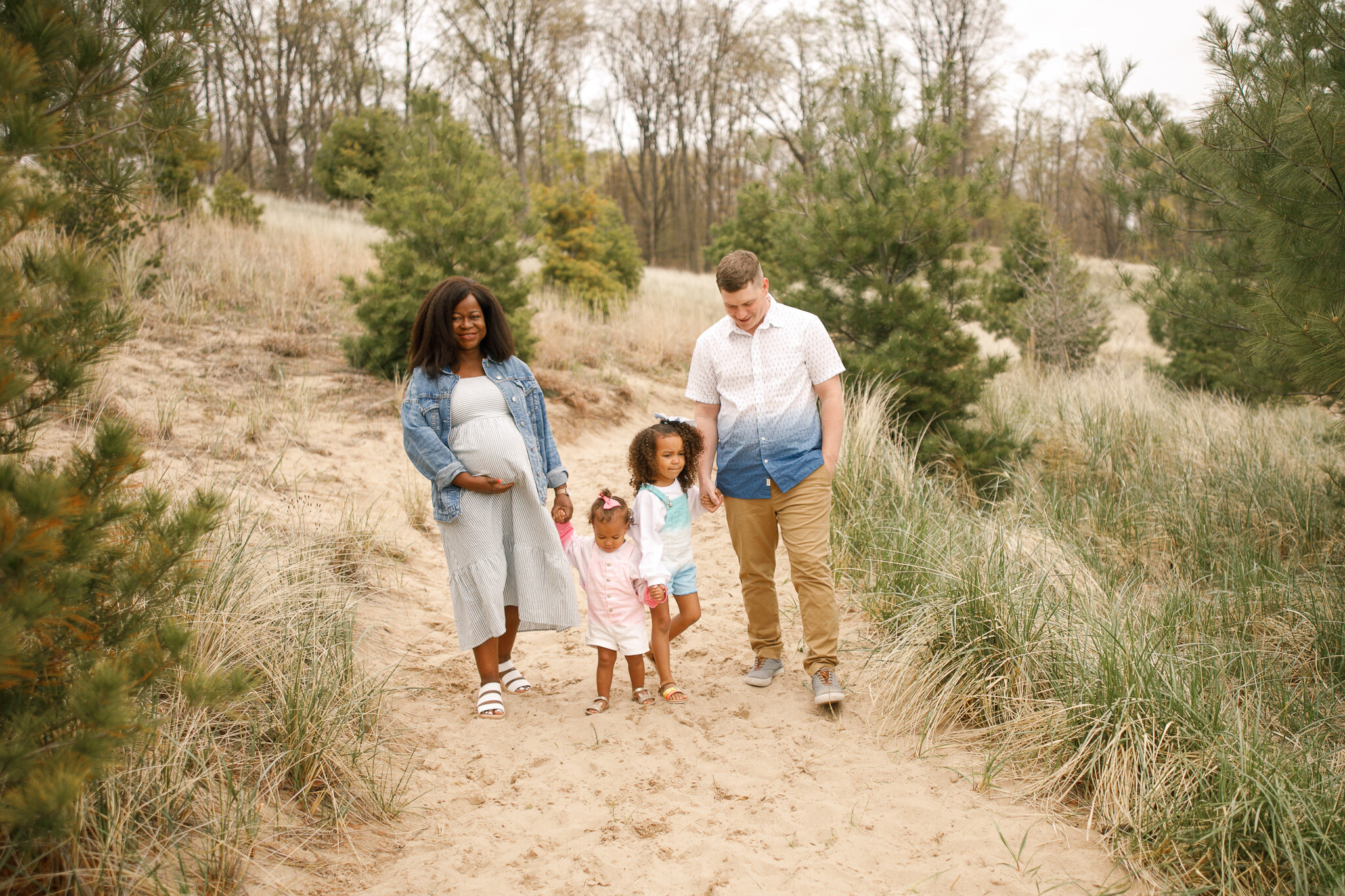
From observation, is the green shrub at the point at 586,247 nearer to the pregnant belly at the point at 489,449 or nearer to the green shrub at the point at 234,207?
the green shrub at the point at 234,207

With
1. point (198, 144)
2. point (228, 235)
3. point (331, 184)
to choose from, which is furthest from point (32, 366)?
point (331, 184)

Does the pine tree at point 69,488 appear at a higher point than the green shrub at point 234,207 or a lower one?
lower

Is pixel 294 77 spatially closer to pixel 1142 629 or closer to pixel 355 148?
pixel 355 148

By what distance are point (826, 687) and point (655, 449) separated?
131 centimetres

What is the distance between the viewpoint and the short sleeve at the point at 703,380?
405cm

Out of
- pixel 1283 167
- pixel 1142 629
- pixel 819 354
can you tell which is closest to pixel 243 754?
pixel 819 354

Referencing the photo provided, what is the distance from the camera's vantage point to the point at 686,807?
10.8 ft

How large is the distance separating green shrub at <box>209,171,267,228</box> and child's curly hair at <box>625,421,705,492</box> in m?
11.0

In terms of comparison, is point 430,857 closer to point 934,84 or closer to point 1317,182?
point 1317,182

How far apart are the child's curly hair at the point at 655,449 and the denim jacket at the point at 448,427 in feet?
1.05

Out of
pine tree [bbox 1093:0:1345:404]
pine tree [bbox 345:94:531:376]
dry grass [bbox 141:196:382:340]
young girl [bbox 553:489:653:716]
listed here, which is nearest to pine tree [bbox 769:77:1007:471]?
pine tree [bbox 1093:0:1345:404]

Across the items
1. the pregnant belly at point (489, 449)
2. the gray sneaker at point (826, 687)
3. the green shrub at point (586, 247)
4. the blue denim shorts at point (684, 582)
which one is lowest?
the gray sneaker at point (826, 687)

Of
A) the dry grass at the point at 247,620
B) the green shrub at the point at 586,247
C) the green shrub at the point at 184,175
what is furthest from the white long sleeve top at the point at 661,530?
the green shrub at the point at 586,247

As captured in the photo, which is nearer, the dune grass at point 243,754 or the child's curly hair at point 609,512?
the dune grass at point 243,754
